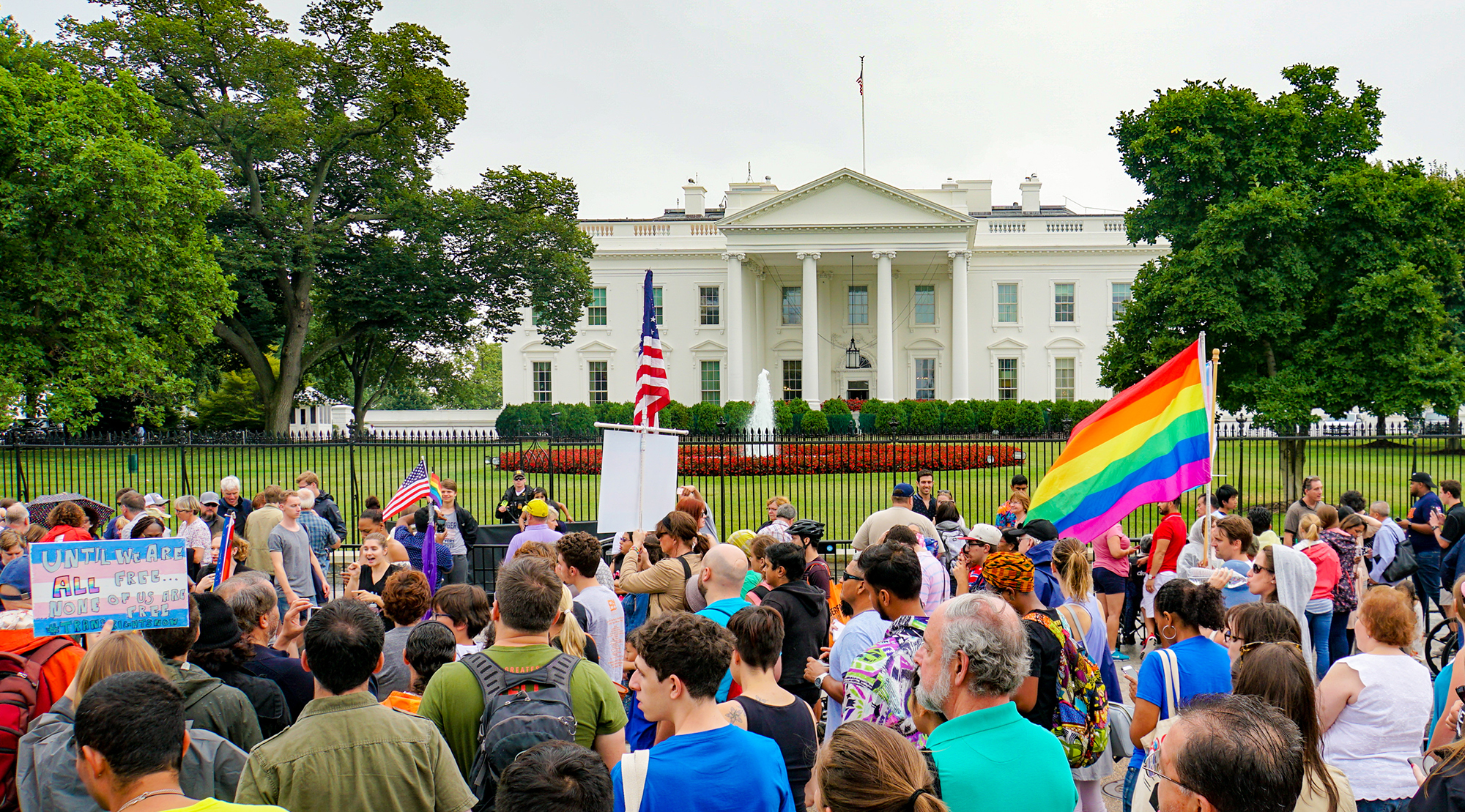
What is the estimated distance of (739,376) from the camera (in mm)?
45500

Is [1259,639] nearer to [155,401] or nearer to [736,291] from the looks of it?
[155,401]

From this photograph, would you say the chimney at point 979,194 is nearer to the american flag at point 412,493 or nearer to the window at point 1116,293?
the window at point 1116,293

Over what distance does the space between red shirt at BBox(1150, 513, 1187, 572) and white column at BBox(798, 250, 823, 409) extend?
3501 cm

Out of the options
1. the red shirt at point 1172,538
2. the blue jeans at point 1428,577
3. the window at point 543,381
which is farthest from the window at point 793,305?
the red shirt at point 1172,538

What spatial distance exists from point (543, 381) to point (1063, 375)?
93.4 ft

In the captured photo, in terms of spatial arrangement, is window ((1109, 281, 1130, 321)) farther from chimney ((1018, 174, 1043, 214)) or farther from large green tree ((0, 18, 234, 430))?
large green tree ((0, 18, 234, 430))

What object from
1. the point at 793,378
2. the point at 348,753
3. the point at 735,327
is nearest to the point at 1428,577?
the point at 348,753

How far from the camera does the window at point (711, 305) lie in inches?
1961

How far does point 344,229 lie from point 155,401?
1134 centimetres

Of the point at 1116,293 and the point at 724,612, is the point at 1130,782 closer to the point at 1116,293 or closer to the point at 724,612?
the point at 724,612

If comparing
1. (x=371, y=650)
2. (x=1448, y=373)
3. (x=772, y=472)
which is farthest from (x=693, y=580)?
(x=1448, y=373)

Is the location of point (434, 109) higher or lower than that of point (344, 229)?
higher

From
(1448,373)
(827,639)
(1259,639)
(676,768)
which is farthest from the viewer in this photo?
(1448,373)

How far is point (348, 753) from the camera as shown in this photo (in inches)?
119
